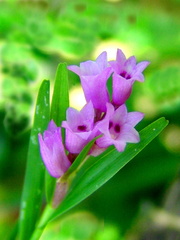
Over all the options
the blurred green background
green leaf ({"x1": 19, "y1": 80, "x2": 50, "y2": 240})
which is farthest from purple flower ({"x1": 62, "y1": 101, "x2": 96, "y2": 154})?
the blurred green background

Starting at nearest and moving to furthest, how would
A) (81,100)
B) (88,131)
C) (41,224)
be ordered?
(88,131)
(41,224)
(81,100)

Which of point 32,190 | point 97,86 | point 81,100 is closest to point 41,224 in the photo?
point 32,190

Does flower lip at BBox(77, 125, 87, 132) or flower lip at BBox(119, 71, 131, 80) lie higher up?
flower lip at BBox(119, 71, 131, 80)

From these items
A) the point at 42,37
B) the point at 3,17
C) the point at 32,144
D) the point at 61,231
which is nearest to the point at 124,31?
the point at 42,37

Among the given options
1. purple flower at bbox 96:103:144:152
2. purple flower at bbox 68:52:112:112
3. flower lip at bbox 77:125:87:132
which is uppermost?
purple flower at bbox 68:52:112:112

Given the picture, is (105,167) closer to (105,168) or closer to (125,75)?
(105,168)

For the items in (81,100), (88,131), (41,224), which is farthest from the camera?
(81,100)

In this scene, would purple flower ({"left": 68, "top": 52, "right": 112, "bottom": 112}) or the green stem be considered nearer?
purple flower ({"left": 68, "top": 52, "right": 112, "bottom": 112})

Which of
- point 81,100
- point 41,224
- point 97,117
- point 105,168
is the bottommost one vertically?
point 81,100

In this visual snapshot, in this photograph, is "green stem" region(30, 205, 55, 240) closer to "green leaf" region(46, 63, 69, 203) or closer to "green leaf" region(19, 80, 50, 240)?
"green leaf" region(19, 80, 50, 240)
